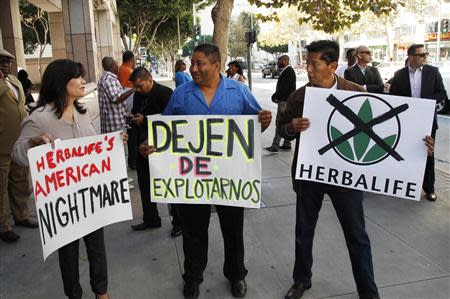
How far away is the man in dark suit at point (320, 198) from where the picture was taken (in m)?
2.89

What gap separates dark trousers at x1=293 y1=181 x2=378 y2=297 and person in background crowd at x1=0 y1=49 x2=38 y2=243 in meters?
3.03

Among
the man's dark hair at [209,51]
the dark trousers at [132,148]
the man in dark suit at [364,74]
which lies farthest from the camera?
the dark trousers at [132,148]

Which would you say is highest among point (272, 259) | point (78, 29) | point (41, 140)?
point (78, 29)

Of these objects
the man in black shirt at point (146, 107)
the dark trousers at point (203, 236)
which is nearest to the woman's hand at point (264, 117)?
the dark trousers at point (203, 236)

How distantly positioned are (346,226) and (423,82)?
304 cm

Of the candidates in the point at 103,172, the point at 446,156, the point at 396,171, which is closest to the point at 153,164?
the point at 103,172

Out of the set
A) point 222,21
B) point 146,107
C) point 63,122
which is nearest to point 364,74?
point 222,21

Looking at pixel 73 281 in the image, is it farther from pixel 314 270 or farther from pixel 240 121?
pixel 314 270

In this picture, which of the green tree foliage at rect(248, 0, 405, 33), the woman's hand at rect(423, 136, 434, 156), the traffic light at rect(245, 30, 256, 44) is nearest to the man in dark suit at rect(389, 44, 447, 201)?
the green tree foliage at rect(248, 0, 405, 33)

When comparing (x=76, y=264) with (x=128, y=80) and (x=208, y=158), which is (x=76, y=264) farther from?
(x=128, y=80)

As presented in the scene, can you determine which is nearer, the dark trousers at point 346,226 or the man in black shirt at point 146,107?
the dark trousers at point 346,226

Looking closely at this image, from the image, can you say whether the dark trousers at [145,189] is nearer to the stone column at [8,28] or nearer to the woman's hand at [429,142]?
the woman's hand at [429,142]

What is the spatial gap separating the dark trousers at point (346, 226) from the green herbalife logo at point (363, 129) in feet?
0.87

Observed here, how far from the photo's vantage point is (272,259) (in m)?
3.81
